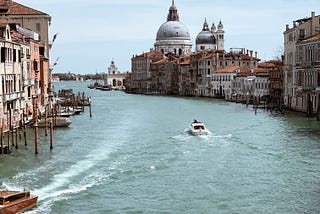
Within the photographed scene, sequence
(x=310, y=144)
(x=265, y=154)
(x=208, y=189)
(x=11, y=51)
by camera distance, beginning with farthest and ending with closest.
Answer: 1. (x=11, y=51)
2. (x=310, y=144)
3. (x=265, y=154)
4. (x=208, y=189)

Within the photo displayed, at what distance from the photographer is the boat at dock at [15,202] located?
35.7 feet

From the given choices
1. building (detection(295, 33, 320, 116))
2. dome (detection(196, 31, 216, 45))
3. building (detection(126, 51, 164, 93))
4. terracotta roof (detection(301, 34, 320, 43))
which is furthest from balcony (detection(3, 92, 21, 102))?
dome (detection(196, 31, 216, 45))

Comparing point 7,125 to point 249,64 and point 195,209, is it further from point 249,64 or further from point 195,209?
point 249,64

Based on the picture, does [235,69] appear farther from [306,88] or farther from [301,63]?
[306,88]

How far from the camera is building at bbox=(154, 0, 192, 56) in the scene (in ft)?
295

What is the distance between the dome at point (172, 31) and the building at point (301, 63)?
177 ft

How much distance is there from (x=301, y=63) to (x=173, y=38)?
193 ft

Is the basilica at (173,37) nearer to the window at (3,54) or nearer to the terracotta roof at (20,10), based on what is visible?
the terracotta roof at (20,10)

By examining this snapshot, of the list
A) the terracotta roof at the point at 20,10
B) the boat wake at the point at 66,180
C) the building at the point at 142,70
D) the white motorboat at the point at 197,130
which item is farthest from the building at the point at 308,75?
the building at the point at 142,70

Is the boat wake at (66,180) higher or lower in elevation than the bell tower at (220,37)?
lower

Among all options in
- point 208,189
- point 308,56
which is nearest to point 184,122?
point 308,56

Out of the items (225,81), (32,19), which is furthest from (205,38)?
(32,19)

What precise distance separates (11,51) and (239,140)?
9099 millimetres

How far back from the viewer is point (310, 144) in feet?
63.9
